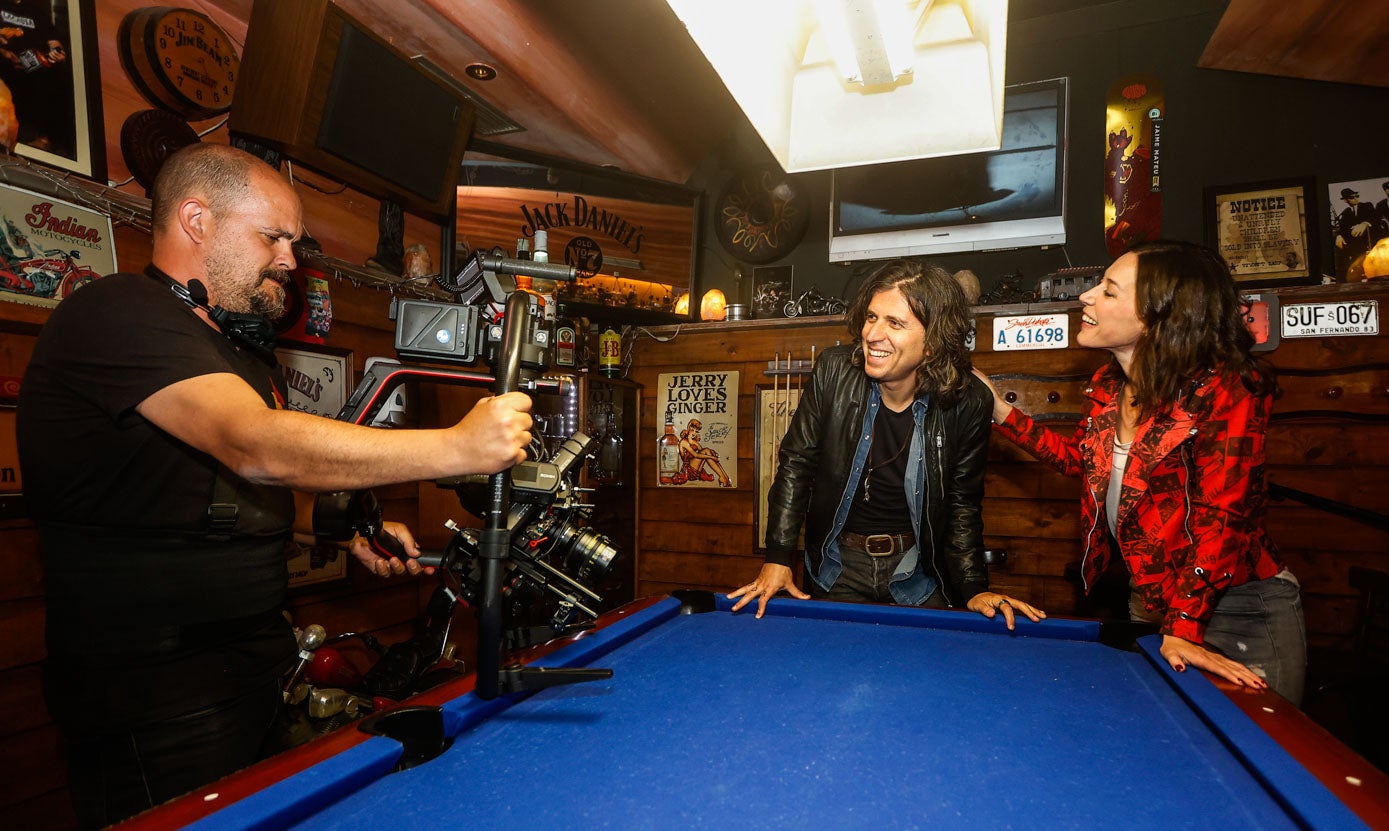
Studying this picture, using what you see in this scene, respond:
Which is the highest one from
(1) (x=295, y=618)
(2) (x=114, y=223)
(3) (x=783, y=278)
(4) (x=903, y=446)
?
(3) (x=783, y=278)

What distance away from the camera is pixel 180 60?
8.02 feet

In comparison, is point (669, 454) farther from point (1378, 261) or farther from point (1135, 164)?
point (1378, 261)

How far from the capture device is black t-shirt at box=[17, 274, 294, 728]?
1230mm

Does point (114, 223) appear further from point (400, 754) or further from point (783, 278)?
point (783, 278)

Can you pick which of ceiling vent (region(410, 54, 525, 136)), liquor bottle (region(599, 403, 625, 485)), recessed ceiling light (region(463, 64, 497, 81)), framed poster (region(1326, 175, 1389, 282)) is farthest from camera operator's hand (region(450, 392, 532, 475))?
framed poster (region(1326, 175, 1389, 282))

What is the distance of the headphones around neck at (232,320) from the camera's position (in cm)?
150

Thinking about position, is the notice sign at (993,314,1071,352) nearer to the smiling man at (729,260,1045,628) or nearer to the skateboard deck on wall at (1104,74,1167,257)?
the skateboard deck on wall at (1104,74,1167,257)

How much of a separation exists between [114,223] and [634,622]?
7.37ft

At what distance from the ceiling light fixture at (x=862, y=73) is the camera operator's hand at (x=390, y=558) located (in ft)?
5.20

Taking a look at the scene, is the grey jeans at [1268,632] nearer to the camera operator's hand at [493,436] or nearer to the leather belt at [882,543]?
the leather belt at [882,543]

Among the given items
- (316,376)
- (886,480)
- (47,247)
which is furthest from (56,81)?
(886,480)

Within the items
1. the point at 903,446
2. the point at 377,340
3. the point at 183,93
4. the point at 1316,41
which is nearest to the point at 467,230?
the point at 377,340

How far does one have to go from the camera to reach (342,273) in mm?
3037

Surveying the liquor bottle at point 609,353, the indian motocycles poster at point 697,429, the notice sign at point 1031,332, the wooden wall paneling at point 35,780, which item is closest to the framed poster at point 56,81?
the wooden wall paneling at point 35,780
